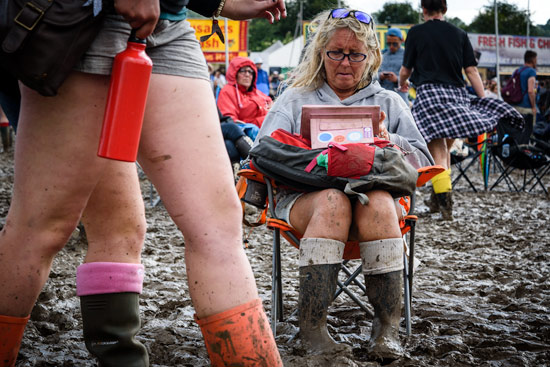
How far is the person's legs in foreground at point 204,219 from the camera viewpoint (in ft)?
4.93

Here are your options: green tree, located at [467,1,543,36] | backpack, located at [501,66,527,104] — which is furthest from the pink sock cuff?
green tree, located at [467,1,543,36]

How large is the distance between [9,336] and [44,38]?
0.80 metres

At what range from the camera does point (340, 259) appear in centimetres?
245

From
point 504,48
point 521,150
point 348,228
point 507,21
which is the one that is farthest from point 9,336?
point 507,21

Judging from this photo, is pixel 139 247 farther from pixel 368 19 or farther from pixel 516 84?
pixel 516 84

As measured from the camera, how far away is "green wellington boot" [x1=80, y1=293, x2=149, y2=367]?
1.78m

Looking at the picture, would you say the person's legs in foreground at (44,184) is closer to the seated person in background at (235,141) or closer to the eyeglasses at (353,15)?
the eyeglasses at (353,15)

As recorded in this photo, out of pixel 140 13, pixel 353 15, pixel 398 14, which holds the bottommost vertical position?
pixel 140 13

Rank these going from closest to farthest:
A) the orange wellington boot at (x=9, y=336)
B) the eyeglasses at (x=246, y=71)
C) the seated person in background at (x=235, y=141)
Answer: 1. the orange wellington boot at (x=9, y=336)
2. the seated person in background at (x=235, y=141)
3. the eyeglasses at (x=246, y=71)

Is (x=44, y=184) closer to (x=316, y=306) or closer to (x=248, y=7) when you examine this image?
(x=248, y=7)

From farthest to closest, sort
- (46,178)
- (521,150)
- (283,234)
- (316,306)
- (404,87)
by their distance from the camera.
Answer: (521,150) → (404,87) → (283,234) → (316,306) → (46,178)

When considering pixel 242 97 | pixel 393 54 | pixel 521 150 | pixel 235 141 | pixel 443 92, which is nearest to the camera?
pixel 443 92

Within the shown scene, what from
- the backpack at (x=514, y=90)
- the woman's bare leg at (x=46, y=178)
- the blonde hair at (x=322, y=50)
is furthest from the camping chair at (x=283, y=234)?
the backpack at (x=514, y=90)

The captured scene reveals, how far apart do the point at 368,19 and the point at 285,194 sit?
37.8 inches
